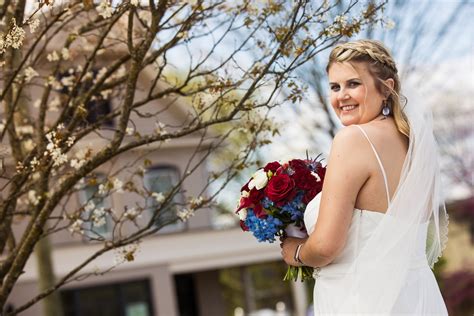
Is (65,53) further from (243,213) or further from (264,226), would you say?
(264,226)

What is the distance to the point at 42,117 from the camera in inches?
215

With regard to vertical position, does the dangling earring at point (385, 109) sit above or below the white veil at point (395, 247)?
above

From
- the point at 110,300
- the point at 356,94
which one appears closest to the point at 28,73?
the point at 356,94

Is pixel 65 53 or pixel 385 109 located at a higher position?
pixel 65 53

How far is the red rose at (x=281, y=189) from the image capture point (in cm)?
354

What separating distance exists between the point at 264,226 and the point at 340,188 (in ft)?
1.62

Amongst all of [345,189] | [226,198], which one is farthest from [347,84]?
[226,198]

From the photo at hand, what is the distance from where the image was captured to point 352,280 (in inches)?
133

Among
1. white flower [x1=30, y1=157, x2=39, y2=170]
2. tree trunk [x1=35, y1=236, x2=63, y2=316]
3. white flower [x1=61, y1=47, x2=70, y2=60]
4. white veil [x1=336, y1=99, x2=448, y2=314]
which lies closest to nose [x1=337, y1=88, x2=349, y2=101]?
white veil [x1=336, y1=99, x2=448, y2=314]

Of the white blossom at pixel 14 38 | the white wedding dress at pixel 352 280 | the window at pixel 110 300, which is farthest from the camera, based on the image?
the window at pixel 110 300

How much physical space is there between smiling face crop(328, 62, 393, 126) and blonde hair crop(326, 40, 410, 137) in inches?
0.8

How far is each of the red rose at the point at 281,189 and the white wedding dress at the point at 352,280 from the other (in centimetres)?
11

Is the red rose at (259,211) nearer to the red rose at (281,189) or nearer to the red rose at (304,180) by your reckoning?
the red rose at (281,189)

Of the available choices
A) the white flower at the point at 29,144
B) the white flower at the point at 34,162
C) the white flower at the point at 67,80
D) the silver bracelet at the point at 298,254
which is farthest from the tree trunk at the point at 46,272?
the silver bracelet at the point at 298,254
